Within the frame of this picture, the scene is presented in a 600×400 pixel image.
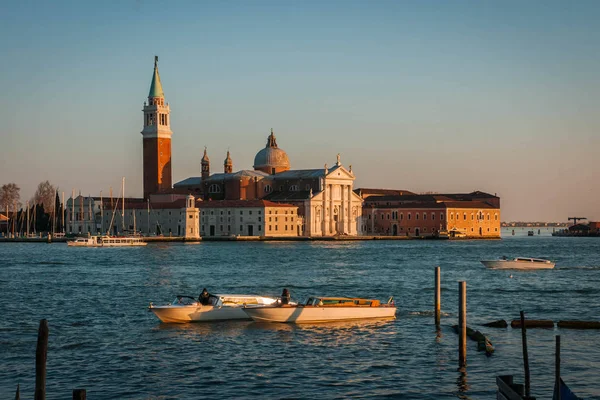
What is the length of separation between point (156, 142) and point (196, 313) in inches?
2696

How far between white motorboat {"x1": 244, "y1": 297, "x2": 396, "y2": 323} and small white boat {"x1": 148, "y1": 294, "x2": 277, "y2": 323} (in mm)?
265

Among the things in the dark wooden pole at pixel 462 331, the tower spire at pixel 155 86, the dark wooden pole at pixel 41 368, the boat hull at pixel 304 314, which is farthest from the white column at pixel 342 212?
the dark wooden pole at pixel 41 368

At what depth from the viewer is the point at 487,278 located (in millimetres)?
33062

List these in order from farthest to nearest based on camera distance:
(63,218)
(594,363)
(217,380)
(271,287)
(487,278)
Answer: (63,218), (487,278), (271,287), (594,363), (217,380)

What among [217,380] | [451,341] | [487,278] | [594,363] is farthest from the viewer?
[487,278]

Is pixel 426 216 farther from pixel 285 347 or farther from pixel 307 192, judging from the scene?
pixel 285 347

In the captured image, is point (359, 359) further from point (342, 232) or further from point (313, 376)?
point (342, 232)

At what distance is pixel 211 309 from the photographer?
19344mm

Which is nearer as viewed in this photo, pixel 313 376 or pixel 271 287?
pixel 313 376

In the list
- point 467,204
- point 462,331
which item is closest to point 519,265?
point 462,331

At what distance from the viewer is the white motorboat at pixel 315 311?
19.0 meters

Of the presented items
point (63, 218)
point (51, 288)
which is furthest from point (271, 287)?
point (63, 218)

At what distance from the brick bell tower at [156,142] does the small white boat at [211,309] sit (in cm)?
6825

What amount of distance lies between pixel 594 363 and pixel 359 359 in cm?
371
